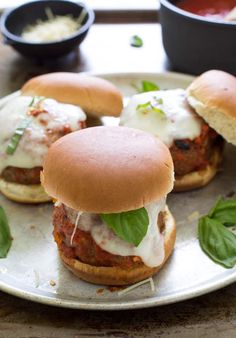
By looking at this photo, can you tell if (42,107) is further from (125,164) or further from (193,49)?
(193,49)

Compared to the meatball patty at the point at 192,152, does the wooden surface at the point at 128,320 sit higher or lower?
lower

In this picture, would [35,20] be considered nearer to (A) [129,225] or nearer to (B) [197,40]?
(B) [197,40]

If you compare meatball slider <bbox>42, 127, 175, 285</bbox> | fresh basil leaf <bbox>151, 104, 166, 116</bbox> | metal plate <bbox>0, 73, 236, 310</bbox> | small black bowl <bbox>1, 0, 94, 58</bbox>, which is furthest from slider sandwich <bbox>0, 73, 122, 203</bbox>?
small black bowl <bbox>1, 0, 94, 58</bbox>

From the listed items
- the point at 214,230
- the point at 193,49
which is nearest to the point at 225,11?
the point at 193,49

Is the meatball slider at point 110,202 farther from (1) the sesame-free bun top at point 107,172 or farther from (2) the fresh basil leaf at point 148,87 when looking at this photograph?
(2) the fresh basil leaf at point 148,87

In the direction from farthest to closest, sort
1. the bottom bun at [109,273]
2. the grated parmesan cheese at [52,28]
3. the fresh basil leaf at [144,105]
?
the grated parmesan cheese at [52,28] → the fresh basil leaf at [144,105] → the bottom bun at [109,273]

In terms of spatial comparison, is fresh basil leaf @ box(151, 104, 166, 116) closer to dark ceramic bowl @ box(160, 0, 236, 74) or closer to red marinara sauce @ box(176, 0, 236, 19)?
dark ceramic bowl @ box(160, 0, 236, 74)

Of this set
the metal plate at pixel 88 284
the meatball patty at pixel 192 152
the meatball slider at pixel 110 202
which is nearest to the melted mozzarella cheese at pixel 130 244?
the meatball slider at pixel 110 202
